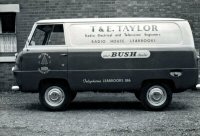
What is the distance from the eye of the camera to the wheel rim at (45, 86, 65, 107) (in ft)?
36.7

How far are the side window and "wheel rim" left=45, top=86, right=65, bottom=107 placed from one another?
41.2 inches

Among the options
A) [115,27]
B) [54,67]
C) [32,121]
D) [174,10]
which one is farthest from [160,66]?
[174,10]

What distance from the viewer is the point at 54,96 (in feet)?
36.8

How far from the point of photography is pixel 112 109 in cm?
1155

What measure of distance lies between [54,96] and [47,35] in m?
1.40

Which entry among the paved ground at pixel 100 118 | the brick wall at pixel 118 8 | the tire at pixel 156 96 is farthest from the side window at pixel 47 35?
the brick wall at pixel 118 8

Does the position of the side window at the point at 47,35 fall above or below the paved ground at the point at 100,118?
above

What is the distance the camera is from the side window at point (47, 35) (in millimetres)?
11141

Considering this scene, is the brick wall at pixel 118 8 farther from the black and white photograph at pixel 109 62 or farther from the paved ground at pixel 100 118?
the black and white photograph at pixel 109 62

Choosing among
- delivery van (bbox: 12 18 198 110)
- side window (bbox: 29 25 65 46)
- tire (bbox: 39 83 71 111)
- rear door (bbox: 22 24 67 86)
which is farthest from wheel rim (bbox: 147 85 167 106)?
side window (bbox: 29 25 65 46)

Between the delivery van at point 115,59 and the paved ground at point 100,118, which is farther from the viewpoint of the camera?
the delivery van at point 115,59

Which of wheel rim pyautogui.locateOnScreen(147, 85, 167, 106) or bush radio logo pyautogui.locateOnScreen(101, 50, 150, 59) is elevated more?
bush radio logo pyautogui.locateOnScreen(101, 50, 150, 59)

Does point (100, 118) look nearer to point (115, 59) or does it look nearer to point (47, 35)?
point (115, 59)

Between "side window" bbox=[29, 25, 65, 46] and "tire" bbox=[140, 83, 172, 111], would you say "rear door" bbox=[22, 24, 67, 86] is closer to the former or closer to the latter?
"side window" bbox=[29, 25, 65, 46]
